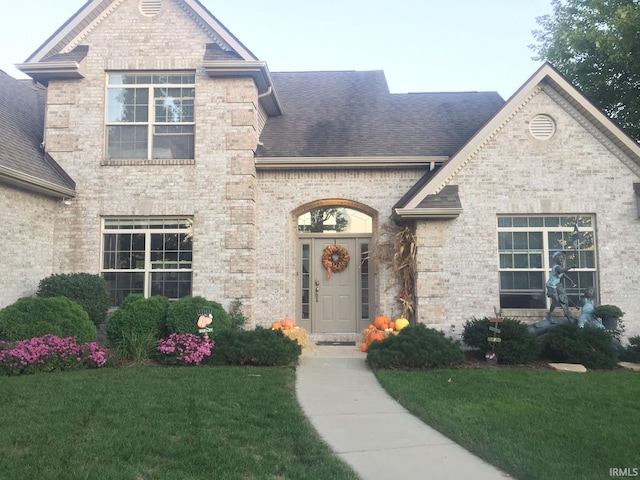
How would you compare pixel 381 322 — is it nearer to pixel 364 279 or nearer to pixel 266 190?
pixel 364 279

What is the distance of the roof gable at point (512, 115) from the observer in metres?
10.8

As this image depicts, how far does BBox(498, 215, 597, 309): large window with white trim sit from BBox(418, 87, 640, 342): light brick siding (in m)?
0.20

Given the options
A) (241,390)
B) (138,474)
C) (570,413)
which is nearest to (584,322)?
(570,413)

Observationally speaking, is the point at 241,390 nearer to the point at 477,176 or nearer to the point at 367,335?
the point at 367,335

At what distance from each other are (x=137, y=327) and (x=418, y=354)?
519 centimetres

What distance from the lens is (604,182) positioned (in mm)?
11102

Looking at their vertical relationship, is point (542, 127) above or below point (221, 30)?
below

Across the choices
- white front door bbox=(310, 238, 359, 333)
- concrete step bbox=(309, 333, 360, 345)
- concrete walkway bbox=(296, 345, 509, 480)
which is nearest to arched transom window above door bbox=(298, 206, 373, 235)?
white front door bbox=(310, 238, 359, 333)

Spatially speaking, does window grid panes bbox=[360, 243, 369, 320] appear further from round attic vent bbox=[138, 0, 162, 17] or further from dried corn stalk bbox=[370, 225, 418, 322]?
round attic vent bbox=[138, 0, 162, 17]

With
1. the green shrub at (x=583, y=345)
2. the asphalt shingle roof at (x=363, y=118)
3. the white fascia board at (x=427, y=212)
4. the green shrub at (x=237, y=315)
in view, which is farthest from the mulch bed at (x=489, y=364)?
the asphalt shingle roof at (x=363, y=118)

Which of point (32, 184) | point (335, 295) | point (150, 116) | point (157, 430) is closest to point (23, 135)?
point (32, 184)

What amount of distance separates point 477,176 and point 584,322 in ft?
11.7

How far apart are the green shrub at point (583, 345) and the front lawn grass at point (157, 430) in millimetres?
4970

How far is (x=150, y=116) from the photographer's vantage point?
11.9m
